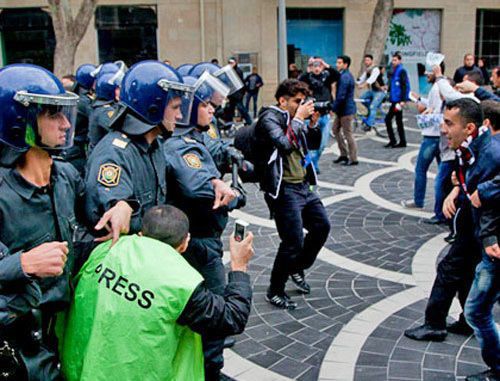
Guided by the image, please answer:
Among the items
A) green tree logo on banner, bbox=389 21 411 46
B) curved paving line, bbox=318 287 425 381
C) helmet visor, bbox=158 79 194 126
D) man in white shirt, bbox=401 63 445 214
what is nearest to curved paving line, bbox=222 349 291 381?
curved paving line, bbox=318 287 425 381

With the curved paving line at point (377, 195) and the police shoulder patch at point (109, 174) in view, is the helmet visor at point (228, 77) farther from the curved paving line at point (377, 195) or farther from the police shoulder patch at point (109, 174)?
the curved paving line at point (377, 195)

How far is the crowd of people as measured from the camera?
2.38 meters

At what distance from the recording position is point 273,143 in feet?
17.7

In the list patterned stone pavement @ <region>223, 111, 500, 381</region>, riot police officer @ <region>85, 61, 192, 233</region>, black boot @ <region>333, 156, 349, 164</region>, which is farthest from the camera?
black boot @ <region>333, 156, 349, 164</region>

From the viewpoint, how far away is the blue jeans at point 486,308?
158 inches

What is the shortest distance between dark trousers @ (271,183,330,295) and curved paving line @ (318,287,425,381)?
0.70m

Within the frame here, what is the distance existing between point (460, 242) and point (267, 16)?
1843 centimetres

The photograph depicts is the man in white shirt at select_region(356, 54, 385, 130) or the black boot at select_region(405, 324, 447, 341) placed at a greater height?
the man in white shirt at select_region(356, 54, 385, 130)

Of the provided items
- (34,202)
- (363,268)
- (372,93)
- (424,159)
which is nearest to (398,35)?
(372,93)

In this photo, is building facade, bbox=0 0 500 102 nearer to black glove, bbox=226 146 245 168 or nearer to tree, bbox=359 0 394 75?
tree, bbox=359 0 394 75

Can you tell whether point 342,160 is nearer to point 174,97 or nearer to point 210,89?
point 210,89

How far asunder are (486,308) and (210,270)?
5.75 feet

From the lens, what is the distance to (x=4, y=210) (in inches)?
96.2

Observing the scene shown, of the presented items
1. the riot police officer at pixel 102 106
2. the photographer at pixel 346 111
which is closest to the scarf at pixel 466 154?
the riot police officer at pixel 102 106
